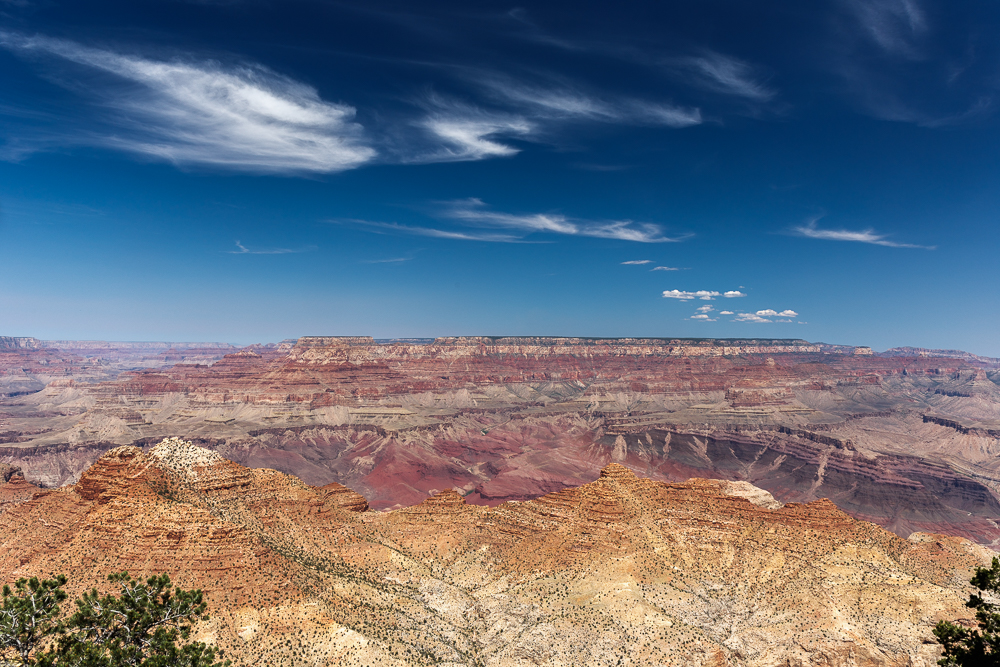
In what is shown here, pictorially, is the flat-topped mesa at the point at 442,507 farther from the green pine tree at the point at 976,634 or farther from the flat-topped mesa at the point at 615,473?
the green pine tree at the point at 976,634

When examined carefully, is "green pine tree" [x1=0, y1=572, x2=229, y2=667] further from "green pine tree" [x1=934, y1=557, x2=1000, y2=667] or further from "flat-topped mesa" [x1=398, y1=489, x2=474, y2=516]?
"flat-topped mesa" [x1=398, y1=489, x2=474, y2=516]

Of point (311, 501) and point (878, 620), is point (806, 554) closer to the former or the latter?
point (878, 620)

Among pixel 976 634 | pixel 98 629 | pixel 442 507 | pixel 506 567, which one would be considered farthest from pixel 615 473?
pixel 98 629

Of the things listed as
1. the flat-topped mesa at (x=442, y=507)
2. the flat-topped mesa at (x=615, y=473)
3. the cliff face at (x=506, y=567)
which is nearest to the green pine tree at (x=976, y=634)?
the cliff face at (x=506, y=567)

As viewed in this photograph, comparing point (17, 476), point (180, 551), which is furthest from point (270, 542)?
point (17, 476)

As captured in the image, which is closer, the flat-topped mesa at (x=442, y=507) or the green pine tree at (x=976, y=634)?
the green pine tree at (x=976, y=634)

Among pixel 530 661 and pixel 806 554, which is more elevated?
pixel 806 554

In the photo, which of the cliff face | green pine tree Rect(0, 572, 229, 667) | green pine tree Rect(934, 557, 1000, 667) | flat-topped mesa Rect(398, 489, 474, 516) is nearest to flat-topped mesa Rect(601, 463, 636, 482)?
the cliff face

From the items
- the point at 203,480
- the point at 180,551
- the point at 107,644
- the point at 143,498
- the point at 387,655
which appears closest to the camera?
the point at 107,644

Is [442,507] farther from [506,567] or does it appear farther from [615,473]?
[615,473]
